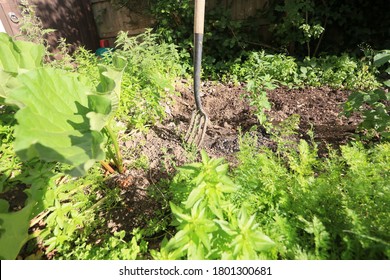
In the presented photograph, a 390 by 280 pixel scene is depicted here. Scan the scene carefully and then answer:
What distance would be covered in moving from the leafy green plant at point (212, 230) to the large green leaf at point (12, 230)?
0.75 m

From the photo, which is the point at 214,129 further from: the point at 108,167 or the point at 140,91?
the point at 108,167

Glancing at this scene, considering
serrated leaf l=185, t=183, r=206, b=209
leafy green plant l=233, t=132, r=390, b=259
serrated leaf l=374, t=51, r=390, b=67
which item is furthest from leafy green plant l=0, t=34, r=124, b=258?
serrated leaf l=374, t=51, r=390, b=67

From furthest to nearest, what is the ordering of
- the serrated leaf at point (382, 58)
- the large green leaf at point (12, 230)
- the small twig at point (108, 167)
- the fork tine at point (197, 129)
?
1. the fork tine at point (197, 129)
2. the small twig at point (108, 167)
3. the serrated leaf at point (382, 58)
4. the large green leaf at point (12, 230)

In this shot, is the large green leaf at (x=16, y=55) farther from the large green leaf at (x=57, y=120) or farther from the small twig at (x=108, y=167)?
the small twig at (x=108, y=167)

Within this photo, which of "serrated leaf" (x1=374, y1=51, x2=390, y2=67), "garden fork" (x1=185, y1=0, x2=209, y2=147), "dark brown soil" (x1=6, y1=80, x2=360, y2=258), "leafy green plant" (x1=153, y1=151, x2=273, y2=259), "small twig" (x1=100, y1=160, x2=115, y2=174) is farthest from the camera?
"garden fork" (x1=185, y1=0, x2=209, y2=147)

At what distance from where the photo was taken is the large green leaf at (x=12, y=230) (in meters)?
1.13

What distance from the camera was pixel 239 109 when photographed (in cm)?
266

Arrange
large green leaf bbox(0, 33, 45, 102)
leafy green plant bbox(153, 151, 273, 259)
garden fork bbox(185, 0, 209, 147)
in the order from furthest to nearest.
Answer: garden fork bbox(185, 0, 209, 147) < large green leaf bbox(0, 33, 45, 102) < leafy green plant bbox(153, 151, 273, 259)

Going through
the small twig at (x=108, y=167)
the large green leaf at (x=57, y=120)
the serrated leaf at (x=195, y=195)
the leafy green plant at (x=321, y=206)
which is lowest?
the small twig at (x=108, y=167)

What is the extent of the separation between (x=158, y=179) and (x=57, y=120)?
2.79 feet

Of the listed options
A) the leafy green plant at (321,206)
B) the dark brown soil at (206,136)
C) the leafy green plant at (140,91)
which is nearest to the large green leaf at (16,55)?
the leafy green plant at (140,91)

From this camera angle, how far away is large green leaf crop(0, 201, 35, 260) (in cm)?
113

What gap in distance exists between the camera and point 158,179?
1.79 m

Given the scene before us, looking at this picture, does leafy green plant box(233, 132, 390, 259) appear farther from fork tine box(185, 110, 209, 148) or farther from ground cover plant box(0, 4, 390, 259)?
fork tine box(185, 110, 209, 148)
